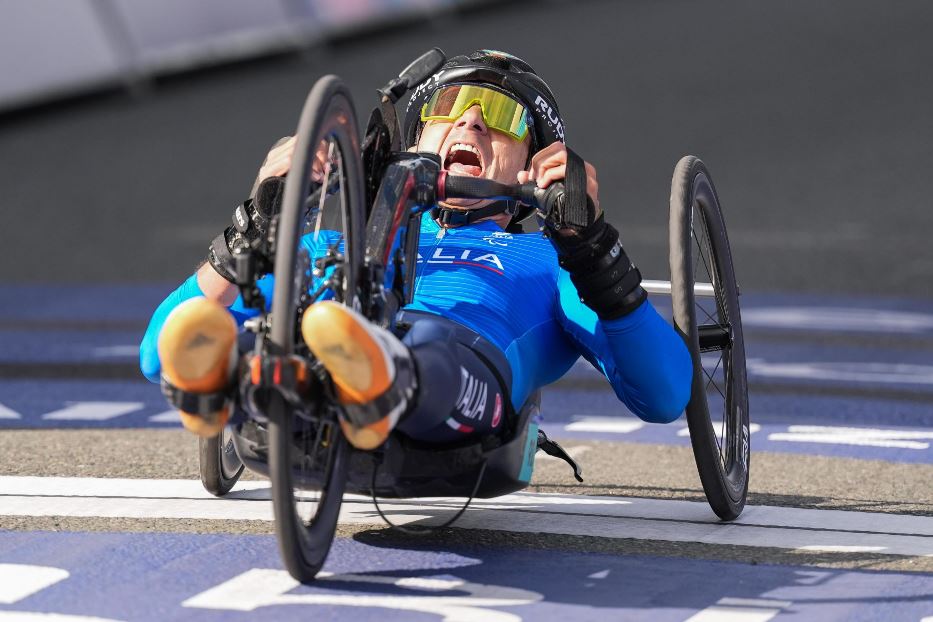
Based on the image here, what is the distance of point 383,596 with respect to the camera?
368cm

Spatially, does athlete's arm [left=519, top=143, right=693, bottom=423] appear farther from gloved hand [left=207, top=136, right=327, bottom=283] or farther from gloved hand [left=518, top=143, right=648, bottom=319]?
gloved hand [left=207, top=136, right=327, bottom=283]

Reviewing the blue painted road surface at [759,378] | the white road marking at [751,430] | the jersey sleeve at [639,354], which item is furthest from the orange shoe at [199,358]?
the white road marking at [751,430]

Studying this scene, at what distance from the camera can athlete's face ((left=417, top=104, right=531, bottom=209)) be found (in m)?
4.65

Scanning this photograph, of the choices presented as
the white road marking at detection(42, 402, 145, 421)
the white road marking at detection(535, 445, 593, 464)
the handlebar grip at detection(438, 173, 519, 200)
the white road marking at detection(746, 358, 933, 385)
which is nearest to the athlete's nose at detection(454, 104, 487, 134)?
the handlebar grip at detection(438, 173, 519, 200)

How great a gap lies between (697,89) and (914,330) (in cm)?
820

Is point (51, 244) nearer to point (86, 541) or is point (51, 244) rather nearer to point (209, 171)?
point (209, 171)

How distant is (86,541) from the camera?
414cm

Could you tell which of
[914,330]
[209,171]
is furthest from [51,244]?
[914,330]

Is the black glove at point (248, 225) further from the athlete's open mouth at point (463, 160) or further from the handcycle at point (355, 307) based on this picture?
the athlete's open mouth at point (463, 160)

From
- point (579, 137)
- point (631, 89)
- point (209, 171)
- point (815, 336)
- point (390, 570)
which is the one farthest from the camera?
point (631, 89)

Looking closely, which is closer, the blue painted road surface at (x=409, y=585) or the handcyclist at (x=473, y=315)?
the handcyclist at (x=473, y=315)

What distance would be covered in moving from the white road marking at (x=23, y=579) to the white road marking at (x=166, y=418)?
2.33 metres

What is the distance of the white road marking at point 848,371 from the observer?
7.34 metres

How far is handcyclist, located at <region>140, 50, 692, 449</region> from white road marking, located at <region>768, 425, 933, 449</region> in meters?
1.68
